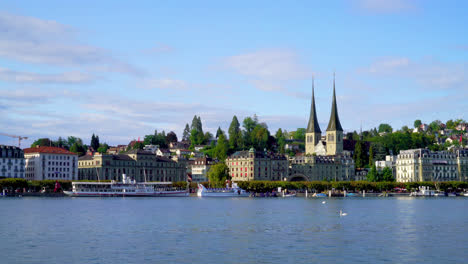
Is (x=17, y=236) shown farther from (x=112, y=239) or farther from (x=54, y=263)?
(x=54, y=263)

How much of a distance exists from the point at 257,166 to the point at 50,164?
54873mm

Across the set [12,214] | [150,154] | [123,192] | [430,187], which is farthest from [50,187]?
[430,187]

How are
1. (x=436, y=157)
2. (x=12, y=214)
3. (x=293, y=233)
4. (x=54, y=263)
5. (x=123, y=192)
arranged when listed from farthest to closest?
(x=436, y=157) < (x=123, y=192) < (x=12, y=214) < (x=293, y=233) < (x=54, y=263)

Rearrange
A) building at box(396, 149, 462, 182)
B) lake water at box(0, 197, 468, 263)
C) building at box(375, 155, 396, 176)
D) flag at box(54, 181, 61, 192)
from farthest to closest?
1. building at box(375, 155, 396, 176)
2. building at box(396, 149, 462, 182)
3. flag at box(54, 181, 61, 192)
4. lake water at box(0, 197, 468, 263)

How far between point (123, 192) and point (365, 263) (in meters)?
104

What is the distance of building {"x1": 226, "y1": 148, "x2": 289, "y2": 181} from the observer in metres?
177

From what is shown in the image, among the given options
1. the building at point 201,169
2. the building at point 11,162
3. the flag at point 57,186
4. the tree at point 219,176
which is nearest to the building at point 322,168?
the building at point 201,169

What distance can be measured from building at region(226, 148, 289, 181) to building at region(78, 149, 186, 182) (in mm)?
16113

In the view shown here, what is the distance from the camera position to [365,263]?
3466 cm

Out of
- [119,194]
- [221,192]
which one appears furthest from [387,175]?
[119,194]

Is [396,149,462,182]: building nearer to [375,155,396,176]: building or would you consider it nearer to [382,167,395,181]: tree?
[375,155,396,176]: building

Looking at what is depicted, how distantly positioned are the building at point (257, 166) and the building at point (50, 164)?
44.0 m

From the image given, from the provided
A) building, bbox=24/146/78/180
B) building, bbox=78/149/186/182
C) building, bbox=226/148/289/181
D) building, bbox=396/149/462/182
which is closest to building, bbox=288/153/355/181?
building, bbox=226/148/289/181

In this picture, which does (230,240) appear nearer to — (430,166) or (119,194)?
(119,194)
